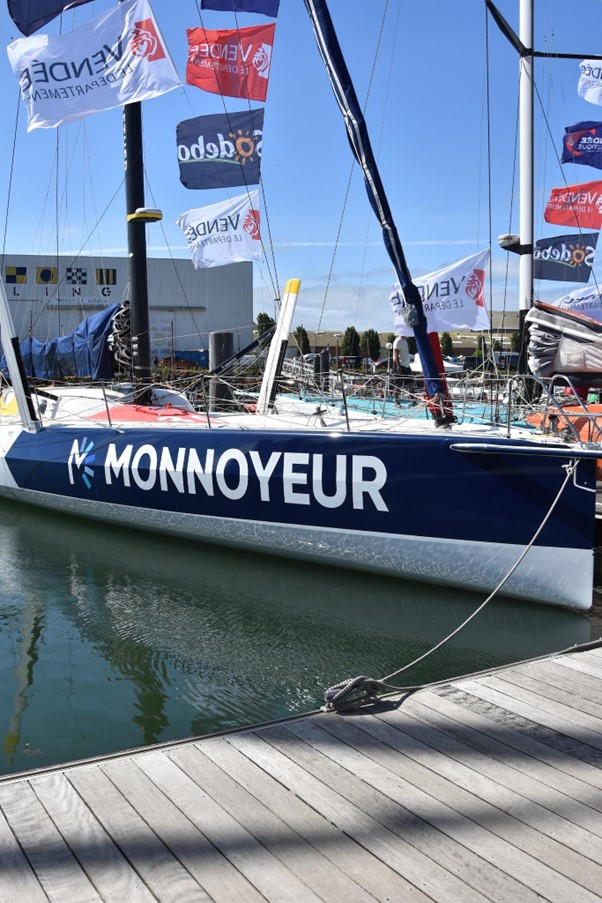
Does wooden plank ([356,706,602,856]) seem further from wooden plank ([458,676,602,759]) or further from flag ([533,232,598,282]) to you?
flag ([533,232,598,282])

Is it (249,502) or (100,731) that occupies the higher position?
(249,502)

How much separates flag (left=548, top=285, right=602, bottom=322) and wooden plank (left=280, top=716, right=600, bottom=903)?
14222 mm

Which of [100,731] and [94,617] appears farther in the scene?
[94,617]

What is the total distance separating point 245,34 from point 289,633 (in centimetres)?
967

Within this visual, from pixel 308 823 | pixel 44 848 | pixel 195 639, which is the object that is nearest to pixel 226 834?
pixel 308 823

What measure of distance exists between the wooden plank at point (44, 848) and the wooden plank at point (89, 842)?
23 millimetres

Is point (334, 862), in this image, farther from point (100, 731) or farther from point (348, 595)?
point (348, 595)

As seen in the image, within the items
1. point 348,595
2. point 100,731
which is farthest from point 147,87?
point 100,731

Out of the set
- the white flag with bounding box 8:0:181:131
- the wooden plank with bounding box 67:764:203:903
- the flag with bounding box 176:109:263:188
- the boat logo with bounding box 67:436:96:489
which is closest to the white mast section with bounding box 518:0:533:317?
the flag with bounding box 176:109:263:188

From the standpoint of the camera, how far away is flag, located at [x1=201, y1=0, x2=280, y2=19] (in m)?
11.3

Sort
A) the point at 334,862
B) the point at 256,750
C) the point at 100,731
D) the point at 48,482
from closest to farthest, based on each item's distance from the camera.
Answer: the point at 334,862 < the point at 256,750 < the point at 100,731 < the point at 48,482

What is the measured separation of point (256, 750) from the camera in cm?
320

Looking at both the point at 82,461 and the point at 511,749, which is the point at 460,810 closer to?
the point at 511,749

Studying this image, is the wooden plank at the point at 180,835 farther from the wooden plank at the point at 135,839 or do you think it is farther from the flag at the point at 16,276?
the flag at the point at 16,276
